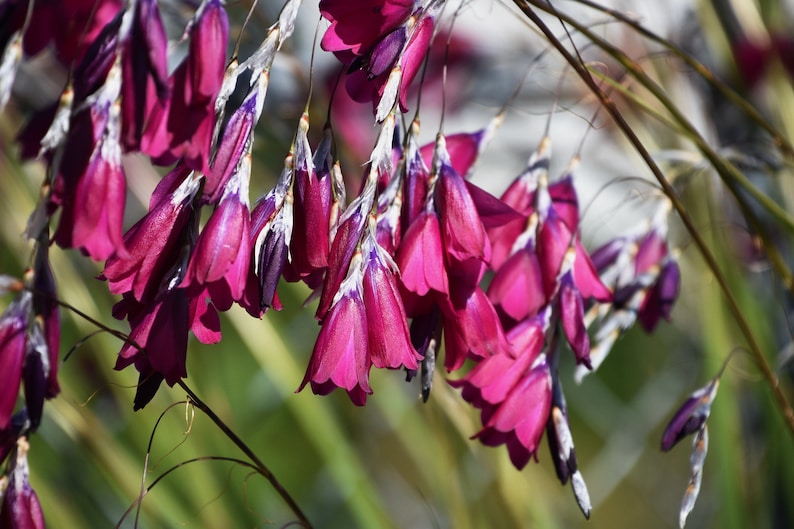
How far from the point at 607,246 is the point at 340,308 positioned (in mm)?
306

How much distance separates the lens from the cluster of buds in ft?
1.15

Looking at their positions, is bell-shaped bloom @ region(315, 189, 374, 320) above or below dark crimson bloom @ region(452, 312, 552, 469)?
above

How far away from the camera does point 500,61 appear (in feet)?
4.42

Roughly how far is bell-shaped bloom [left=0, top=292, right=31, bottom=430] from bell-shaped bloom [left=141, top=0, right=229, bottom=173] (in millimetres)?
88

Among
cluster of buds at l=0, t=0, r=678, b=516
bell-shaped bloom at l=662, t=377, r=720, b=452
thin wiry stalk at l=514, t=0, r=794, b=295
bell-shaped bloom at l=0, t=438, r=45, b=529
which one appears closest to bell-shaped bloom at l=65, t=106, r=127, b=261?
cluster of buds at l=0, t=0, r=678, b=516

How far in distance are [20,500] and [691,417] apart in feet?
1.21

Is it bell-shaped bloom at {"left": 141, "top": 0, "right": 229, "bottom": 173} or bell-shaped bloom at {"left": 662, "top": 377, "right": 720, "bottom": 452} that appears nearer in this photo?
bell-shaped bloom at {"left": 141, "top": 0, "right": 229, "bottom": 173}

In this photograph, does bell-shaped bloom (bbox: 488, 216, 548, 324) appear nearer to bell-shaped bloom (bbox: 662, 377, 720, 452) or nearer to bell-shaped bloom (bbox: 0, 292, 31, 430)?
bell-shaped bloom (bbox: 662, 377, 720, 452)

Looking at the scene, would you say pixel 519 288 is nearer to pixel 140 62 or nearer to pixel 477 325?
pixel 477 325

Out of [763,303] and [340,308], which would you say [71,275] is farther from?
[763,303]

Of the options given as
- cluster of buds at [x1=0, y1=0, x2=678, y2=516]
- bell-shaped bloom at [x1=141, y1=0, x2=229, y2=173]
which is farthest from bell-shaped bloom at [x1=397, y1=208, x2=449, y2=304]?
bell-shaped bloom at [x1=141, y1=0, x2=229, y2=173]

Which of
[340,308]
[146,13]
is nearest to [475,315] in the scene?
[340,308]

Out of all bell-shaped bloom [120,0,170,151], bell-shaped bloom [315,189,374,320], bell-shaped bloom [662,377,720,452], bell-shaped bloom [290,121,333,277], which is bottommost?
bell-shaped bloom [662,377,720,452]

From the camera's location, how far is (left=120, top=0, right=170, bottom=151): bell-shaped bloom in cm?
33
